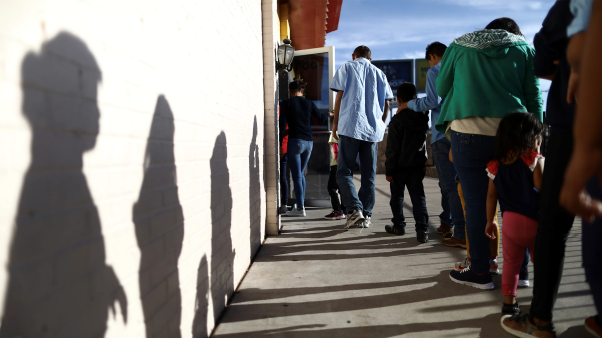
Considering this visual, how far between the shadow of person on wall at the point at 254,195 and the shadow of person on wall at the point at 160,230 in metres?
1.91

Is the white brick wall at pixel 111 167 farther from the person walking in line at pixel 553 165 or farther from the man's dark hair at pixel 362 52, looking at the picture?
the man's dark hair at pixel 362 52

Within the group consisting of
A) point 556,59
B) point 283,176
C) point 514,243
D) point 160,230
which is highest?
point 556,59

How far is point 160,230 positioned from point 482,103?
2.21 m

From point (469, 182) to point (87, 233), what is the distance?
245cm

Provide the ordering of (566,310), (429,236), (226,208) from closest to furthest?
(566,310) < (226,208) < (429,236)

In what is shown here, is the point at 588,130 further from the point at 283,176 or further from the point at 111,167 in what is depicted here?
the point at 283,176

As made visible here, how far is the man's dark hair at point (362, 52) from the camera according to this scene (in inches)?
207

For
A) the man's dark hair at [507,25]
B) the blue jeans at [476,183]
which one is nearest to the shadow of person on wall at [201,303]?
the blue jeans at [476,183]

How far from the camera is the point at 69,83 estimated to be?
1062 millimetres

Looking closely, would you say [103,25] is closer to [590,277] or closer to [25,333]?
[25,333]

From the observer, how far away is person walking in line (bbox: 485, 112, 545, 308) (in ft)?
7.91

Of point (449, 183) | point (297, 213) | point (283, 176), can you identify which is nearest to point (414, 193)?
point (449, 183)

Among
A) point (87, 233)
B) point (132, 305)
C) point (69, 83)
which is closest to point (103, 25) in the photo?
point (69, 83)

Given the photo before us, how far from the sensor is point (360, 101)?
5051 mm
